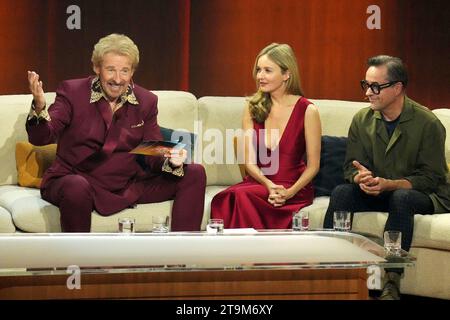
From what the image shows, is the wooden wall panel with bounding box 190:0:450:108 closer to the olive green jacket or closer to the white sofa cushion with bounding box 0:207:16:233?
the olive green jacket

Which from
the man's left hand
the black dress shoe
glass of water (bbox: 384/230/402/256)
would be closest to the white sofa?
the man's left hand

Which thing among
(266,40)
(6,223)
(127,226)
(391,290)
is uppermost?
(266,40)

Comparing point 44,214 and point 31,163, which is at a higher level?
point 31,163

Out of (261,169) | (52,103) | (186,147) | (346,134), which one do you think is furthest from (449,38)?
(52,103)

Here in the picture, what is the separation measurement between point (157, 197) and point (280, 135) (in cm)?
77

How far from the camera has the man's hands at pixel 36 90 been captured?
416cm

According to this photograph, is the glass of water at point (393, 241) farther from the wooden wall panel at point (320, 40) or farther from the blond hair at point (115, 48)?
the wooden wall panel at point (320, 40)

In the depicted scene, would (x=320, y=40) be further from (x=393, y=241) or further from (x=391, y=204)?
(x=393, y=241)

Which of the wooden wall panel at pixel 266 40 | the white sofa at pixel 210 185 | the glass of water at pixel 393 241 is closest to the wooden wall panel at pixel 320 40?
the wooden wall panel at pixel 266 40

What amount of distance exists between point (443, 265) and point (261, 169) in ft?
3.61

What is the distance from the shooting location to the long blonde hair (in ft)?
15.7

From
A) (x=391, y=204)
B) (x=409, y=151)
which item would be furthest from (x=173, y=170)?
(x=409, y=151)

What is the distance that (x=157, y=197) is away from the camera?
14.6 feet
